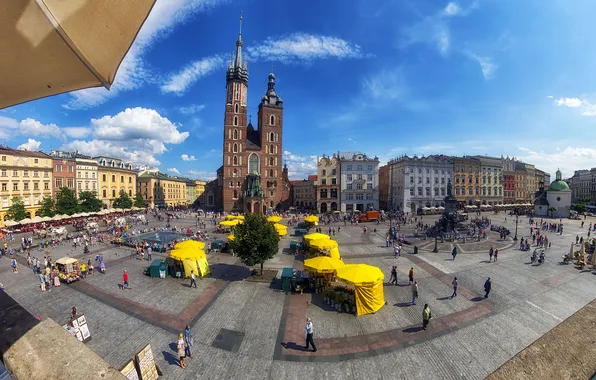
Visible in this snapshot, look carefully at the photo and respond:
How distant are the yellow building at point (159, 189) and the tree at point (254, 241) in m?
69.5

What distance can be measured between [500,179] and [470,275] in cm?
7211

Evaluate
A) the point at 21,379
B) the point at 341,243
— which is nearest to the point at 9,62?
the point at 21,379

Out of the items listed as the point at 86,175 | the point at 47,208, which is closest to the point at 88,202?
the point at 47,208

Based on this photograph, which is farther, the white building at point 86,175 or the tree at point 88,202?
the white building at point 86,175

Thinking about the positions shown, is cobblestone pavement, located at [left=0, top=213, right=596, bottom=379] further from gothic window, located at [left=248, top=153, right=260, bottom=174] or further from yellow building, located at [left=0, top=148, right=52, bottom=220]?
gothic window, located at [left=248, top=153, right=260, bottom=174]

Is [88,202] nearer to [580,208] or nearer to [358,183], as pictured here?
[358,183]

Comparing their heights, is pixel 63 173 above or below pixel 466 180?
below

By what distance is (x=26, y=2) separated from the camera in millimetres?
1360

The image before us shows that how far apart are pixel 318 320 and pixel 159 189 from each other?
82.7 metres

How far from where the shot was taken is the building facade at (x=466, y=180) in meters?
67.9

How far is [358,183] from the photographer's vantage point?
206 feet

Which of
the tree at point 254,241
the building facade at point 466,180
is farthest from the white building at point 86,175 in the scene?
the building facade at point 466,180

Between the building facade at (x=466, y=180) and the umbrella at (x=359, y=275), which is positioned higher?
the building facade at (x=466, y=180)

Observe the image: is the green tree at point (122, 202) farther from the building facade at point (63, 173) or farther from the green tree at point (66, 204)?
the green tree at point (66, 204)
